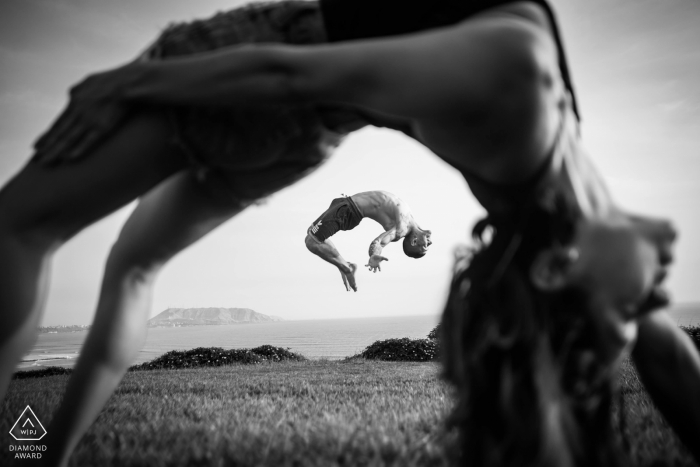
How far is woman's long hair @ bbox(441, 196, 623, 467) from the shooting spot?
118 centimetres

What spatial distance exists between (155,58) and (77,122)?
0.28 m

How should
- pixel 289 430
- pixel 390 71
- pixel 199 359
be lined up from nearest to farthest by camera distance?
pixel 390 71
pixel 289 430
pixel 199 359

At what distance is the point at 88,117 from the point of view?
113 centimetres

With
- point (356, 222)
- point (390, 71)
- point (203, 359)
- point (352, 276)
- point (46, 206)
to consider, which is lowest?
point (203, 359)

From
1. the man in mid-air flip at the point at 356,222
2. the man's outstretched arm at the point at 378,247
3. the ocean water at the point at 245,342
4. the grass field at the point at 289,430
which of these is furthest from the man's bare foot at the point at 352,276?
the ocean water at the point at 245,342

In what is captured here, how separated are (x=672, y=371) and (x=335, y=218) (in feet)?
17.3

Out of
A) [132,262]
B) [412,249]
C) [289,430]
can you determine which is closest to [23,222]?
[132,262]

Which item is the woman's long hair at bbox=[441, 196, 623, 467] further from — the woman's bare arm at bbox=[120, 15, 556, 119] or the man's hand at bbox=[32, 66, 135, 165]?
the man's hand at bbox=[32, 66, 135, 165]

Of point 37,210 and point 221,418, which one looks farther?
point 221,418

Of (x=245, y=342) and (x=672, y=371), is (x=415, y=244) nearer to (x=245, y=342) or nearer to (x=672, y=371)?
(x=672, y=371)

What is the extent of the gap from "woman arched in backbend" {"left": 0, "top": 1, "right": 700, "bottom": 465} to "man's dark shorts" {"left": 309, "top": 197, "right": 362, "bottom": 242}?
201 inches

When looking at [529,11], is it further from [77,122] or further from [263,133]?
[77,122]

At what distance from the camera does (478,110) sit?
1.01 m

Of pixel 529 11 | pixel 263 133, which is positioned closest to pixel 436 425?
pixel 263 133
